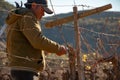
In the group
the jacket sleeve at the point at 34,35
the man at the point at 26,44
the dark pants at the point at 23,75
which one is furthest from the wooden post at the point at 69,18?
the dark pants at the point at 23,75

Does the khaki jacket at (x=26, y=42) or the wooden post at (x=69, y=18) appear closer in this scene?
the khaki jacket at (x=26, y=42)

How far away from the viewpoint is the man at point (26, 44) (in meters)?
5.05

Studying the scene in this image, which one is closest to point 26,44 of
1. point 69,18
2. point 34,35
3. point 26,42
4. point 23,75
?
point 26,42

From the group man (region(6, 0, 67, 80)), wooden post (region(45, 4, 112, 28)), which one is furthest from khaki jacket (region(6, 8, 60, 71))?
wooden post (region(45, 4, 112, 28))

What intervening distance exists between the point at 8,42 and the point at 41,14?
1.51ft

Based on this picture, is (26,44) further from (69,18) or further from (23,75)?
→ (69,18)

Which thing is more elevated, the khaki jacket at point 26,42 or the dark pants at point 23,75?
the khaki jacket at point 26,42

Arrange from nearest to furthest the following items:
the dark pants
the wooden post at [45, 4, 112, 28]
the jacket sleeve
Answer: the jacket sleeve < the dark pants < the wooden post at [45, 4, 112, 28]

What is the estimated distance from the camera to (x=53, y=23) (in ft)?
18.4

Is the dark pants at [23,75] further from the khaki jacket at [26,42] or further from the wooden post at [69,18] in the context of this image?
the wooden post at [69,18]

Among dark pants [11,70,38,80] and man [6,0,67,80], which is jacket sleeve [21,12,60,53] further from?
dark pants [11,70,38,80]

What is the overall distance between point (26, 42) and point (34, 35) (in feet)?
0.55

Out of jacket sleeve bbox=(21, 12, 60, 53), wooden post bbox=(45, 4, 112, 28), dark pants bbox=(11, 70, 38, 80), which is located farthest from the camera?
wooden post bbox=(45, 4, 112, 28)

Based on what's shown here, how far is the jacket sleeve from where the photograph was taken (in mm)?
5020
